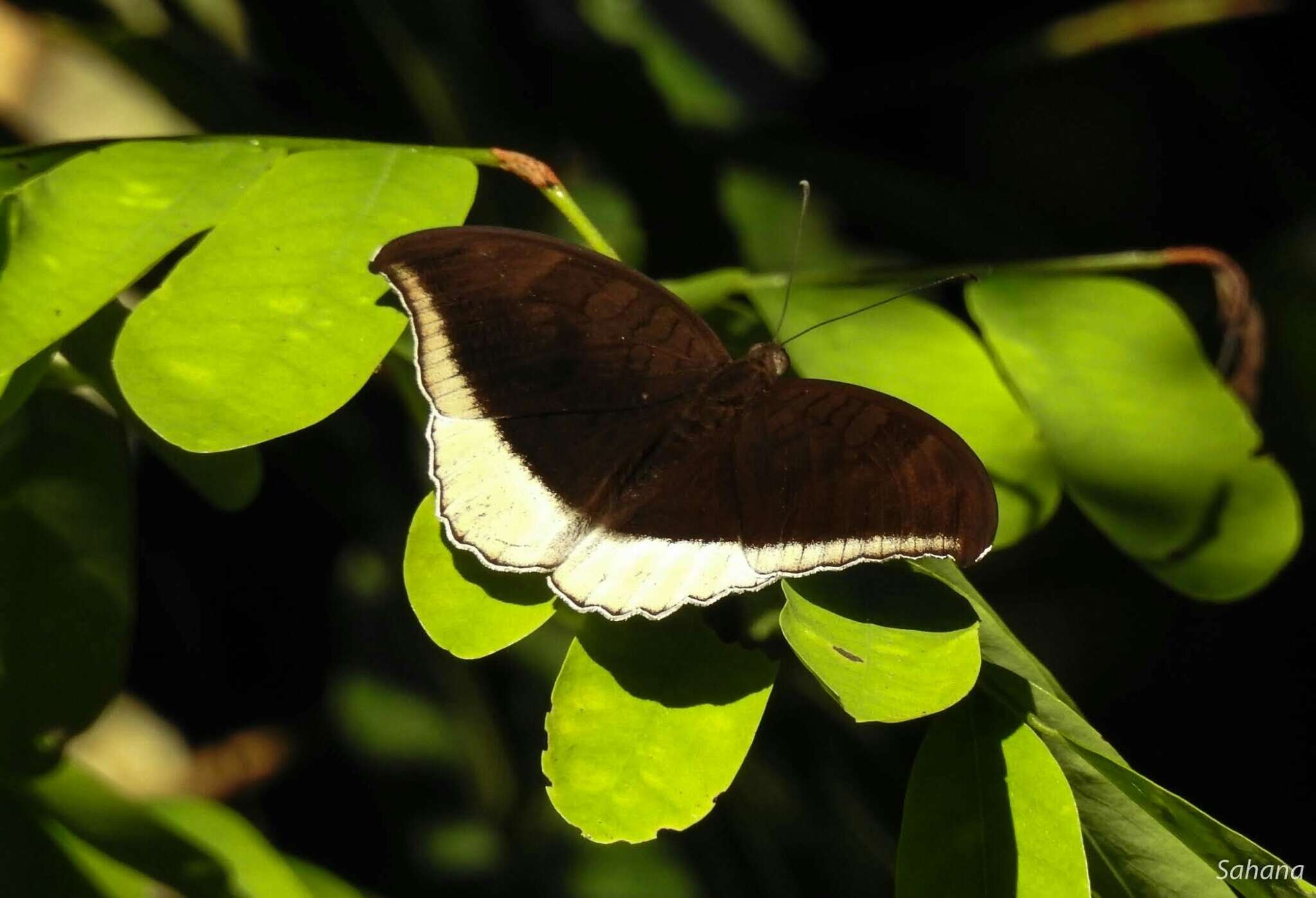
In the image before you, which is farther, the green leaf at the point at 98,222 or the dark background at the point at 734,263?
the dark background at the point at 734,263

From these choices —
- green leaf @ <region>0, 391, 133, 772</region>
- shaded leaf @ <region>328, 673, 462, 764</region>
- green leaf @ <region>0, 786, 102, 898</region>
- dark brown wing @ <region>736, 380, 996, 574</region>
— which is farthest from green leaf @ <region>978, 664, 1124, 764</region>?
shaded leaf @ <region>328, 673, 462, 764</region>

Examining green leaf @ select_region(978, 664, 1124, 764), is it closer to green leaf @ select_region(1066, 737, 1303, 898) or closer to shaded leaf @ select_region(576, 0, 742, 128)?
green leaf @ select_region(1066, 737, 1303, 898)

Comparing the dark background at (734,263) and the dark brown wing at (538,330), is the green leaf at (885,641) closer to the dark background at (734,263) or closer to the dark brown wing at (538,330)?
the dark brown wing at (538,330)

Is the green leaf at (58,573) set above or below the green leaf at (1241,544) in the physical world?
above

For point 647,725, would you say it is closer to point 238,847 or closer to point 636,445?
point 636,445

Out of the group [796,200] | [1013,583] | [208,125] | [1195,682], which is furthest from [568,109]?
[1195,682]

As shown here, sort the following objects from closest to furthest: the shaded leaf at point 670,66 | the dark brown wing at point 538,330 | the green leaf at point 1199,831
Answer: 1. the green leaf at point 1199,831
2. the dark brown wing at point 538,330
3. the shaded leaf at point 670,66

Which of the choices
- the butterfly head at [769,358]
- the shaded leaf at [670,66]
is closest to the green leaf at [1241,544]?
the butterfly head at [769,358]
